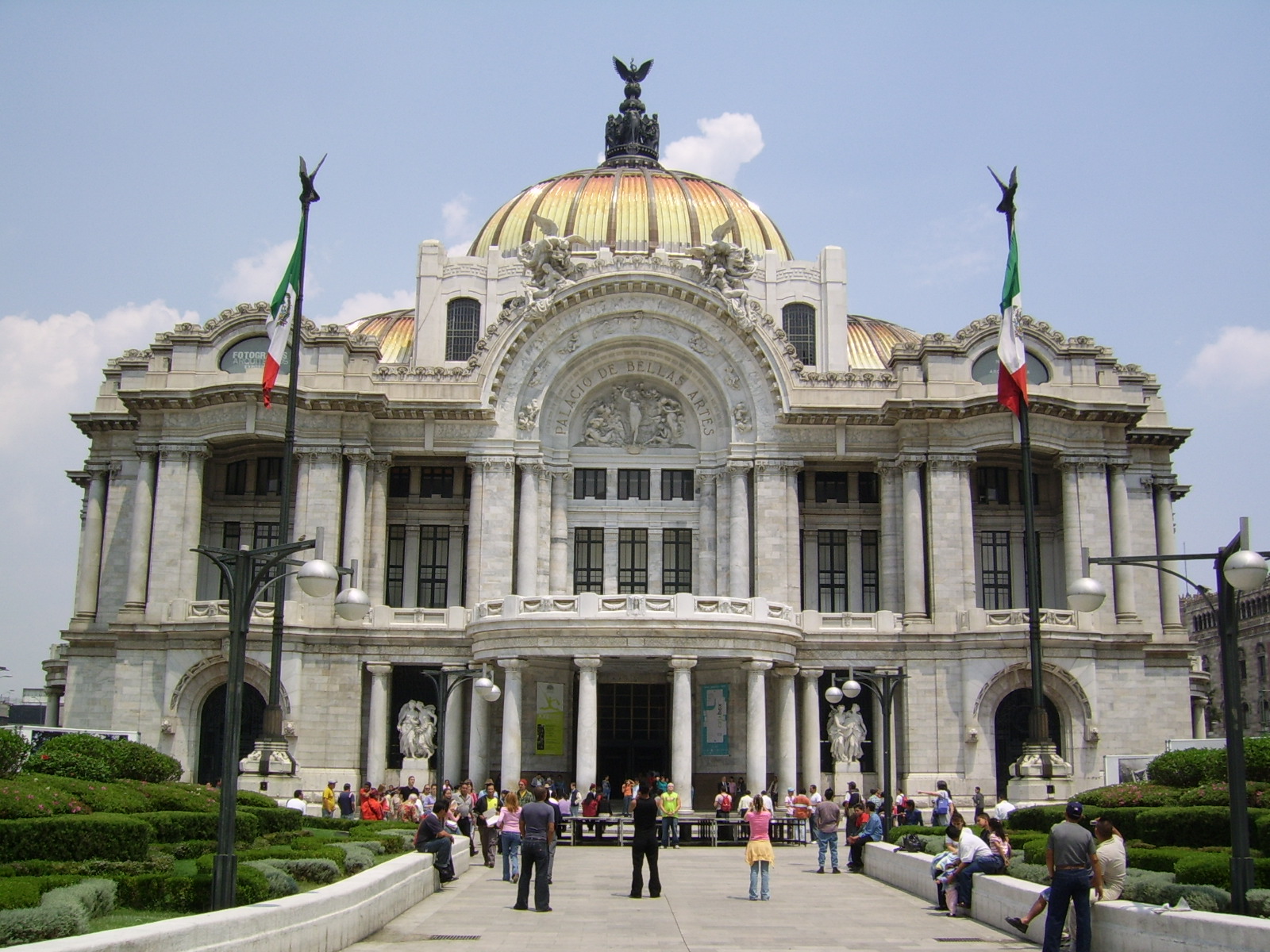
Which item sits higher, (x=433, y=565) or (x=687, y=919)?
(x=433, y=565)

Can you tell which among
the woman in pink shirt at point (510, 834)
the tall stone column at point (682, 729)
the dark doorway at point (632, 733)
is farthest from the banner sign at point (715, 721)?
the woman in pink shirt at point (510, 834)

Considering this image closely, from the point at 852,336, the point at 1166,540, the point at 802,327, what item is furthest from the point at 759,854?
the point at 852,336

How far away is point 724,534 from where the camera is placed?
195ft

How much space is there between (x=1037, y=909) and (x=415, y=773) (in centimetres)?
3778

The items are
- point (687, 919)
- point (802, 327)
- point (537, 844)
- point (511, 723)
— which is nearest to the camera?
point (687, 919)

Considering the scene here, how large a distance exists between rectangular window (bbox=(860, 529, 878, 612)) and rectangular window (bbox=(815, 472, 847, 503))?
1.94 meters

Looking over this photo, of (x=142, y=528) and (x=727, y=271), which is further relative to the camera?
(x=727, y=271)

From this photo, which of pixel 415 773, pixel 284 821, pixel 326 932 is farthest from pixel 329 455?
pixel 326 932

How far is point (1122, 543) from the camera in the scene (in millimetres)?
57156

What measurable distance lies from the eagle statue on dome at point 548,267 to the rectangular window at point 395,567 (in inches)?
462

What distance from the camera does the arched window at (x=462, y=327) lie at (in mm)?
69312

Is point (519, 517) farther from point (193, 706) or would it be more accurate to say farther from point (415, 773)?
point (193, 706)

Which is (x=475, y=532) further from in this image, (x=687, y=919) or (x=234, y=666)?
(x=234, y=666)

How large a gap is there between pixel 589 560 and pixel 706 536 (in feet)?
17.2
